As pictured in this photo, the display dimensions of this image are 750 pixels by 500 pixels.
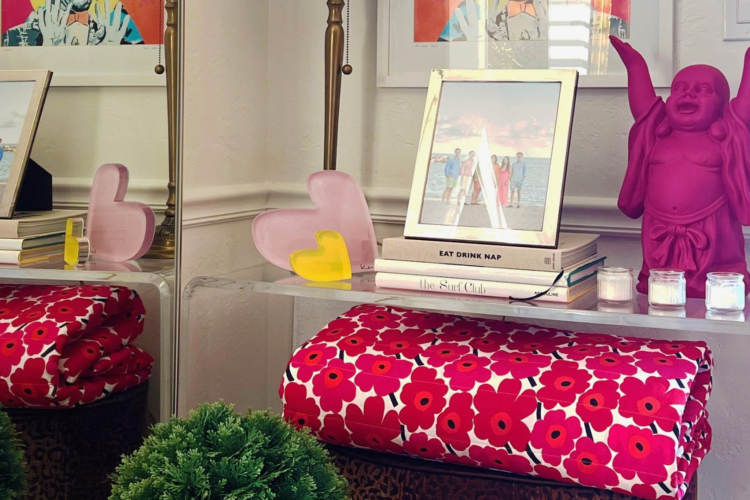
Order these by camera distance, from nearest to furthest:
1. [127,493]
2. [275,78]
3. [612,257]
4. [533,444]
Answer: [127,493] < [533,444] < [612,257] < [275,78]

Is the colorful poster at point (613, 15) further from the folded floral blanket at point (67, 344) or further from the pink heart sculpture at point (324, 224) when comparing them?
the folded floral blanket at point (67, 344)

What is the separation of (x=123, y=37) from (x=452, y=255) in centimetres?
65

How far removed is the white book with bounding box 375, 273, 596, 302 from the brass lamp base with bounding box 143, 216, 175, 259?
422mm

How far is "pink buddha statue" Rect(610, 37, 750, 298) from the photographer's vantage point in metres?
1.10

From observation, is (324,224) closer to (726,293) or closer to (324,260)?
(324,260)

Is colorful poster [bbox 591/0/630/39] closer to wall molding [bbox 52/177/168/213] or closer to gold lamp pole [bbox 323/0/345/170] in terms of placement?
gold lamp pole [bbox 323/0/345/170]

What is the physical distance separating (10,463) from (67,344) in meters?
0.19

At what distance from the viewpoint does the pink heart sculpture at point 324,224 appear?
1.32 m

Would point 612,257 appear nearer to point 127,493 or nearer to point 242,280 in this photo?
point 242,280

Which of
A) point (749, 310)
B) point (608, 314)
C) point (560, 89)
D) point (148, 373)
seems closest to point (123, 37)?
point (148, 373)

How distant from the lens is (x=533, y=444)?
1000 mm

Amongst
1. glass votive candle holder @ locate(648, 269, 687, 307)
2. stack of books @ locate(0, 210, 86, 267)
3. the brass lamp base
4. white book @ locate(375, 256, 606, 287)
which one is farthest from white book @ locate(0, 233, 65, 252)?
glass votive candle holder @ locate(648, 269, 687, 307)

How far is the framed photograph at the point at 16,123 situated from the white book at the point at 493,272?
21.2 inches

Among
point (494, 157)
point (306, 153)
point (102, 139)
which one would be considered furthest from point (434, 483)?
point (306, 153)
